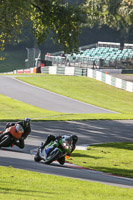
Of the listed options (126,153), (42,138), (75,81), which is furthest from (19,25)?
(75,81)

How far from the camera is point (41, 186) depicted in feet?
37.7

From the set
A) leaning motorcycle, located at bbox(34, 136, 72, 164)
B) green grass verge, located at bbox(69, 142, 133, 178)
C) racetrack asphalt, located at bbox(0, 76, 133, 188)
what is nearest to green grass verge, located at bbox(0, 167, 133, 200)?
racetrack asphalt, located at bbox(0, 76, 133, 188)

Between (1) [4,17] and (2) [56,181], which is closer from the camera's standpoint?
(2) [56,181]

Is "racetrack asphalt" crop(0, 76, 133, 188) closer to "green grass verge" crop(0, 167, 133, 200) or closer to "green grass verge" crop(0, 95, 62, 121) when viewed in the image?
"green grass verge" crop(0, 167, 133, 200)

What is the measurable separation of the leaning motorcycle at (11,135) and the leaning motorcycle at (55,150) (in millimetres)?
1584

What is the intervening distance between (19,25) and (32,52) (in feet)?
114

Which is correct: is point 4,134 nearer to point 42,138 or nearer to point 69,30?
point 42,138

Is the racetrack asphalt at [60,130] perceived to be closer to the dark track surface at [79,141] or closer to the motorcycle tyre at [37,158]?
the dark track surface at [79,141]

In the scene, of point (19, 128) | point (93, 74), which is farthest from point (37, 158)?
point (93, 74)

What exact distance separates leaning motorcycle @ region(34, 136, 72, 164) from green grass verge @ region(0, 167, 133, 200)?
6.65 ft

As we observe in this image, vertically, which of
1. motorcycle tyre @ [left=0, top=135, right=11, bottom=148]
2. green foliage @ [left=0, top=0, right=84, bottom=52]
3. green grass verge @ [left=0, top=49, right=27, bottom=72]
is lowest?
green grass verge @ [left=0, top=49, right=27, bottom=72]

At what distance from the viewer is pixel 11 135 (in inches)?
679

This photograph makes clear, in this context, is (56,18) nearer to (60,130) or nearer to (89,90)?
(60,130)

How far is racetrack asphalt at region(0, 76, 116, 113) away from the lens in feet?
128
